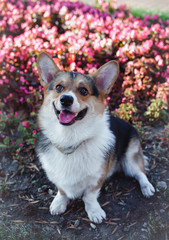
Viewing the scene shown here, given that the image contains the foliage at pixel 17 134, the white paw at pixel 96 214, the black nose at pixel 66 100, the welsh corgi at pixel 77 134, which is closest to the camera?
the black nose at pixel 66 100

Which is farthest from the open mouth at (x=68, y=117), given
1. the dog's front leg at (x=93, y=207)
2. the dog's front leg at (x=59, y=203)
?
the dog's front leg at (x=59, y=203)

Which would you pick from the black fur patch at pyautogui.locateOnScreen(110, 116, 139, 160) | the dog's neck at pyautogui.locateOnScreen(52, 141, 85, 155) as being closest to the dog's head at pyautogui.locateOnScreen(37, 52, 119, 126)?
the dog's neck at pyautogui.locateOnScreen(52, 141, 85, 155)

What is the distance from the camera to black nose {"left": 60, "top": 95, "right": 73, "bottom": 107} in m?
2.17

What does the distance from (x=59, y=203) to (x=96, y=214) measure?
19.3 inches

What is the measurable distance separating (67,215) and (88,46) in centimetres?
311

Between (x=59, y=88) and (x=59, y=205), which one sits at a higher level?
(x=59, y=88)

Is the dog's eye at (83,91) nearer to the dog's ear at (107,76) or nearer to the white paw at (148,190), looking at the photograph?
the dog's ear at (107,76)

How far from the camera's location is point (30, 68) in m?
4.38

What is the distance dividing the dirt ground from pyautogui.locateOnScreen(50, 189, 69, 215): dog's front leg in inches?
2.7

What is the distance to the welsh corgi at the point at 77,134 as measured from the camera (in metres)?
2.41

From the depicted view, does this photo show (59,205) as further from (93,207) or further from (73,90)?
(73,90)

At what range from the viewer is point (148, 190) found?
287 cm

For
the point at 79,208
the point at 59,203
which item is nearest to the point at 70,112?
the point at 59,203

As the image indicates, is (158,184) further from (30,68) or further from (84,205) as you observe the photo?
(30,68)
